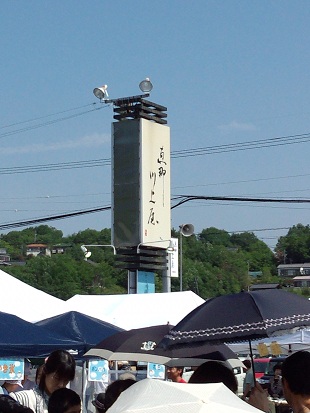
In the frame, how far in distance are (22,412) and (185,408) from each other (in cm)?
248

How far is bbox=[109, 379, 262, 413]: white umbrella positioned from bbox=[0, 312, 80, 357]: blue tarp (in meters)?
6.18

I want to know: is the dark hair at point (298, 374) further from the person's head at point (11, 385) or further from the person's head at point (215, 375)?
the person's head at point (11, 385)

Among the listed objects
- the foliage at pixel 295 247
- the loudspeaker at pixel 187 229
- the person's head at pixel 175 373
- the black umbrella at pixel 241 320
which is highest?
the foliage at pixel 295 247

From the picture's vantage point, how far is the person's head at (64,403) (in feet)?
17.2

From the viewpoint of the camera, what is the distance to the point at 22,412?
212 inches

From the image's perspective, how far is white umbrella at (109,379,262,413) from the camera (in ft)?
10.2

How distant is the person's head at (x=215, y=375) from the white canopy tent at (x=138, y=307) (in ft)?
33.5

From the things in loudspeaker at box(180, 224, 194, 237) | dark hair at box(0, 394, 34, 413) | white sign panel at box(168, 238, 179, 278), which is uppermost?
loudspeaker at box(180, 224, 194, 237)

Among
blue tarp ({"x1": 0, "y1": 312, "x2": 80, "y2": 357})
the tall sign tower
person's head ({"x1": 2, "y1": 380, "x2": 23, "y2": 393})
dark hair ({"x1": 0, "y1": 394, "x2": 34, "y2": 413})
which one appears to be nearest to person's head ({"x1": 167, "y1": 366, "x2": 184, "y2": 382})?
blue tarp ({"x1": 0, "y1": 312, "x2": 80, "y2": 357})

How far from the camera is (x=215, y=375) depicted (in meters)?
5.74

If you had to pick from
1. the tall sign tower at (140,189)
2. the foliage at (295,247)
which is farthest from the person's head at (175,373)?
the foliage at (295,247)

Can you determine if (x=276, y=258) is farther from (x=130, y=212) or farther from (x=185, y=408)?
(x=185, y=408)

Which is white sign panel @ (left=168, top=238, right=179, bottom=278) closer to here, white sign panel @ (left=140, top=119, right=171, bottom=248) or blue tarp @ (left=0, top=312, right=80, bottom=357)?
white sign panel @ (left=140, top=119, right=171, bottom=248)

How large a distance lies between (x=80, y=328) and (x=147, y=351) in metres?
1.86
